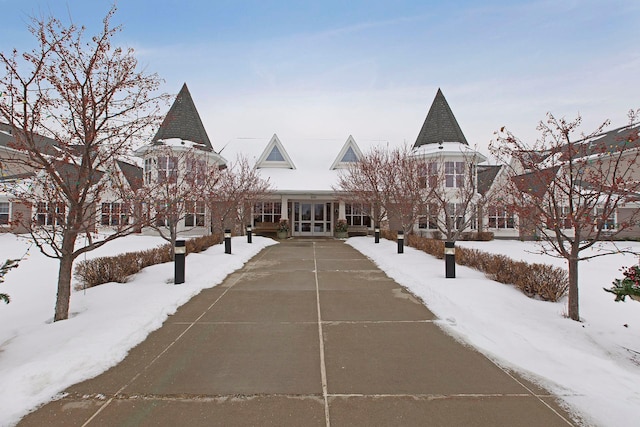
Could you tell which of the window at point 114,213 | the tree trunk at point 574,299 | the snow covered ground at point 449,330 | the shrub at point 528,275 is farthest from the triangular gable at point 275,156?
the tree trunk at point 574,299

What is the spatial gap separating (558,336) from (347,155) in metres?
22.4

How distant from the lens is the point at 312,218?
25031mm

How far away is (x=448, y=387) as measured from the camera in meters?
3.32

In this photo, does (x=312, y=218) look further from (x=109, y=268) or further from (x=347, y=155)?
(x=109, y=268)

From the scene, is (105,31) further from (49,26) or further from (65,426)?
(65,426)

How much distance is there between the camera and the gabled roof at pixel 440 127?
77.2ft

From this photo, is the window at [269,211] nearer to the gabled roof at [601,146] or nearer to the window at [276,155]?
the window at [276,155]

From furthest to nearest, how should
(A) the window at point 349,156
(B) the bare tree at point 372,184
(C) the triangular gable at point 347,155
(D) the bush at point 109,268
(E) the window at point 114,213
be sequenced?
(A) the window at point 349,156, (C) the triangular gable at point 347,155, (B) the bare tree at point 372,184, (D) the bush at point 109,268, (E) the window at point 114,213

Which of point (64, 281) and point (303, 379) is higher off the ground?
point (64, 281)

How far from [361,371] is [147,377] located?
222 cm

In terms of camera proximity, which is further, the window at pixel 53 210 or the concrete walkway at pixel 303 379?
the window at pixel 53 210

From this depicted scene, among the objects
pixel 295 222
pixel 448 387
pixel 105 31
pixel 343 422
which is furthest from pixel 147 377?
pixel 295 222

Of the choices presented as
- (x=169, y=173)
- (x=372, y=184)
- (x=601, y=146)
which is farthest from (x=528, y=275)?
(x=169, y=173)

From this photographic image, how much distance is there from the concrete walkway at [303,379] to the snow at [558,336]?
0.32 meters
